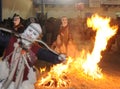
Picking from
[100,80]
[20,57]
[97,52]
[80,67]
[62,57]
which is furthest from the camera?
[97,52]

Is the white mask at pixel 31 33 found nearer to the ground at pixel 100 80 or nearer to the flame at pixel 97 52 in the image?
the ground at pixel 100 80

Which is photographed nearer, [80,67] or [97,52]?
[80,67]

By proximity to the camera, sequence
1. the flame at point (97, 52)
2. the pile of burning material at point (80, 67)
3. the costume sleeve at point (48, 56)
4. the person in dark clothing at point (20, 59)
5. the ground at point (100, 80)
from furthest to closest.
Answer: the flame at point (97, 52) < the ground at point (100, 80) < the pile of burning material at point (80, 67) < the costume sleeve at point (48, 56) < the person in dark clothing at point (20, 59)

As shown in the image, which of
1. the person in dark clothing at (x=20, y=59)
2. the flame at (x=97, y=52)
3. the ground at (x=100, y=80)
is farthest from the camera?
the flame at (x=97, y=52)

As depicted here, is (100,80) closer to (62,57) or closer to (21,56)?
(62,57)

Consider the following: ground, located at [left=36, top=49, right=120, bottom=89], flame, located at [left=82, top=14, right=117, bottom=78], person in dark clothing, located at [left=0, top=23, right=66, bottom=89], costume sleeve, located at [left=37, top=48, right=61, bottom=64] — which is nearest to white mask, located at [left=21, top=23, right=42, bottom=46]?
person in dark clothing, located at [left=0, top=23, right=66, bottom=89]

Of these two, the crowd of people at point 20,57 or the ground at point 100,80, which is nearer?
the crowd of people at point 20,57

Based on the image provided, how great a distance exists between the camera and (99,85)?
11.0m

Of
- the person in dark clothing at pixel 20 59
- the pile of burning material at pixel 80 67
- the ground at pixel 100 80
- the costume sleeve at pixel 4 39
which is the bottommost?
the ground at pixel 100 80

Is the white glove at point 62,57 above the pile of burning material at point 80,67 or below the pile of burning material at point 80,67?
above

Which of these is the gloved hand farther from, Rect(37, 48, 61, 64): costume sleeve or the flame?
the flame

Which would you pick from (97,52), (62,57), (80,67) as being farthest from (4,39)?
(97,52)

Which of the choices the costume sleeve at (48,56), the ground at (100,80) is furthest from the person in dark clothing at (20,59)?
the ground at (100,80)

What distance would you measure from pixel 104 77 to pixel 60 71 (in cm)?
187
